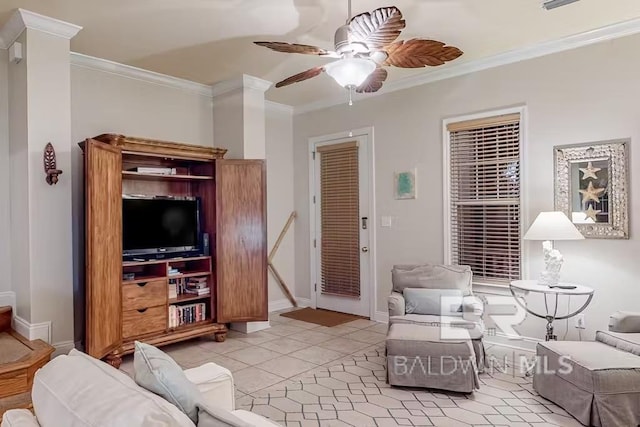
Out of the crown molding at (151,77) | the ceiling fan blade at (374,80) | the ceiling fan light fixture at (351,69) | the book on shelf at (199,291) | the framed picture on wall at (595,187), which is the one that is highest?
the crown molding at (151,77)

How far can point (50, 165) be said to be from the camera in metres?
3.27

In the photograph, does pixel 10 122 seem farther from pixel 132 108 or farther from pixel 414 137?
pixel 414 137

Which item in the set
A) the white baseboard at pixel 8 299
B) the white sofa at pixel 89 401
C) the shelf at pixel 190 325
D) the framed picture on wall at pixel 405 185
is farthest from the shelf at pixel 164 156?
the white sofa at pixel 89 401

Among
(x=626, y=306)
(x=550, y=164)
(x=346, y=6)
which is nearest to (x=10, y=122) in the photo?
(x=346, y=6)

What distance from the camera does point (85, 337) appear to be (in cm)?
329

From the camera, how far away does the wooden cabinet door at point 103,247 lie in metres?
3.28

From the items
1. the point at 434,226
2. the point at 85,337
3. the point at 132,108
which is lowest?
the point at 85,337

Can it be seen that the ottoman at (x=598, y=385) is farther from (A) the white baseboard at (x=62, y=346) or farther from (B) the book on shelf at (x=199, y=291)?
(A) the white baseboard at (x=62, y=346)

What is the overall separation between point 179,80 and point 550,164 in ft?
12.7

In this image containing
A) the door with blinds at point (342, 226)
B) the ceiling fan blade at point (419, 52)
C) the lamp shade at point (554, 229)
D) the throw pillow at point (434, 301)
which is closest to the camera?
the ceiling fan blade at point (419, 52)

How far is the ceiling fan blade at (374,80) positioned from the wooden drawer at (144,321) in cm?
271

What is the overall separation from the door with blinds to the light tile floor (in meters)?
0.97

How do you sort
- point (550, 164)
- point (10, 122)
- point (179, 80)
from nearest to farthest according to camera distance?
point (10, 122) → point (550, 164) → point (179, 80)

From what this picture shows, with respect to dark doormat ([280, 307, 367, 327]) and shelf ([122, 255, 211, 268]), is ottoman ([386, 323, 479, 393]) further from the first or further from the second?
shelf ([122, 255, 211, 268])
